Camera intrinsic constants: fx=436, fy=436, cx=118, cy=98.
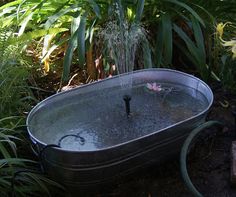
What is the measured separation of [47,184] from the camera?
5.99 ft

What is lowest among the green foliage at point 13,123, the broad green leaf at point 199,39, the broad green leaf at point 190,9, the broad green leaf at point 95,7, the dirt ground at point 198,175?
the dirt ground at point 198,175

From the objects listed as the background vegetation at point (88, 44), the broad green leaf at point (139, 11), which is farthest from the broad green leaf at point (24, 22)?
the broad green leaf at point (139, 11)

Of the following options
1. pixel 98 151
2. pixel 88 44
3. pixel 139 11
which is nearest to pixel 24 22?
pixel 88 44

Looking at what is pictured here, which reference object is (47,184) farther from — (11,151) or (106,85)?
(106,85)

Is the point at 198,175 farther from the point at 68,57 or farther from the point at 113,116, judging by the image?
the point at 68,57

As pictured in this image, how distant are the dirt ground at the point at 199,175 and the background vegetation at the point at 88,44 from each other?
391mm

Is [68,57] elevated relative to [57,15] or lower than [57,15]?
lower

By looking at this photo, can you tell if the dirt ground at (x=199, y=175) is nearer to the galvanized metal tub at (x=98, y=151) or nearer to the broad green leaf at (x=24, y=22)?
the galvanized metal tub at (x=98, y=151)

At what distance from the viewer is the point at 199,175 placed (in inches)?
71.9

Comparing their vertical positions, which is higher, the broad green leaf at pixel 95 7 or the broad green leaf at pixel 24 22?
the broad green leaf at pixel 95 7

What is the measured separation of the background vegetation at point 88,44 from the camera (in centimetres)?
225

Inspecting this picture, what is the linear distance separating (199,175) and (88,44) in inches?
41.1

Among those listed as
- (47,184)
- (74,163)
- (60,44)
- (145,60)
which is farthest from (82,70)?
(74,163)

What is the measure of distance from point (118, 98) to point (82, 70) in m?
0.69
